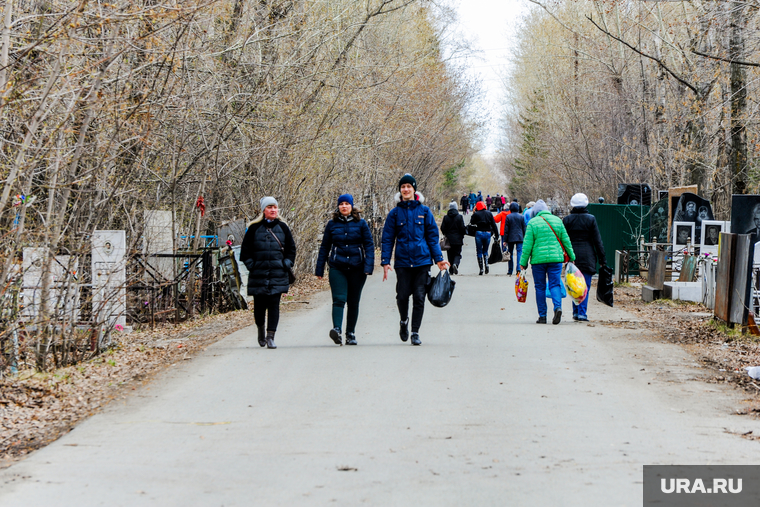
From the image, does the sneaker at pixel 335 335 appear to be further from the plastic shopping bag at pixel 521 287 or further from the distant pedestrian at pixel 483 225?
the distant pedestrian at pixel 483 225

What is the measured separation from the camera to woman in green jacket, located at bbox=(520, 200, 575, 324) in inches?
502

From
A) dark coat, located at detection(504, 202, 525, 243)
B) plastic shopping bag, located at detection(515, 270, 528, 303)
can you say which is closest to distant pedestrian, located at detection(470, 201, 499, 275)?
dark coat, located at detection(504, 202, 525, 243)

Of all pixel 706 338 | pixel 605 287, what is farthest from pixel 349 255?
pixel 605 287

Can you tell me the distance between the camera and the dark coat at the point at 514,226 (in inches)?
891

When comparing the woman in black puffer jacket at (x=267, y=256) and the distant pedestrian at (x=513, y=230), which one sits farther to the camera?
the distant pedestrian at (x=513, y=230)

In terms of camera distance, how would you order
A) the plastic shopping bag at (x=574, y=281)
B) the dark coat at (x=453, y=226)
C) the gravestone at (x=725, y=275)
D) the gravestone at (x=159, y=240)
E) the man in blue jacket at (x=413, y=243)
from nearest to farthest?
the man in blue jacket at (x=413, y=243), the gravestone at (x=725, y=275), the plastic shopping bag at (x=574, y=281), the gravestone at (x=159, y=240), the dark coat at (x=453, y=226)

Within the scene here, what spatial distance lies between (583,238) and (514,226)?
31.0ft

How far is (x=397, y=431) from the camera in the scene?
6.30m

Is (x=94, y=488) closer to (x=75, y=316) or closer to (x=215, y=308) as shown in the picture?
(x=75, y=316)

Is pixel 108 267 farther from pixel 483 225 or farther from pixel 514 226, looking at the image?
pixel 514 226

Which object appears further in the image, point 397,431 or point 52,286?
point 52,286

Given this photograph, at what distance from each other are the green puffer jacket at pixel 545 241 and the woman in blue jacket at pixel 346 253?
3.16 m

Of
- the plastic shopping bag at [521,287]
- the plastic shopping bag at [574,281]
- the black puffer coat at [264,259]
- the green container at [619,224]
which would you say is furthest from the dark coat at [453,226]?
the black puffer coat at [264,259]

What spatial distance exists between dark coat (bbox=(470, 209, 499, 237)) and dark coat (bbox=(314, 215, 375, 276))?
1225 cm
